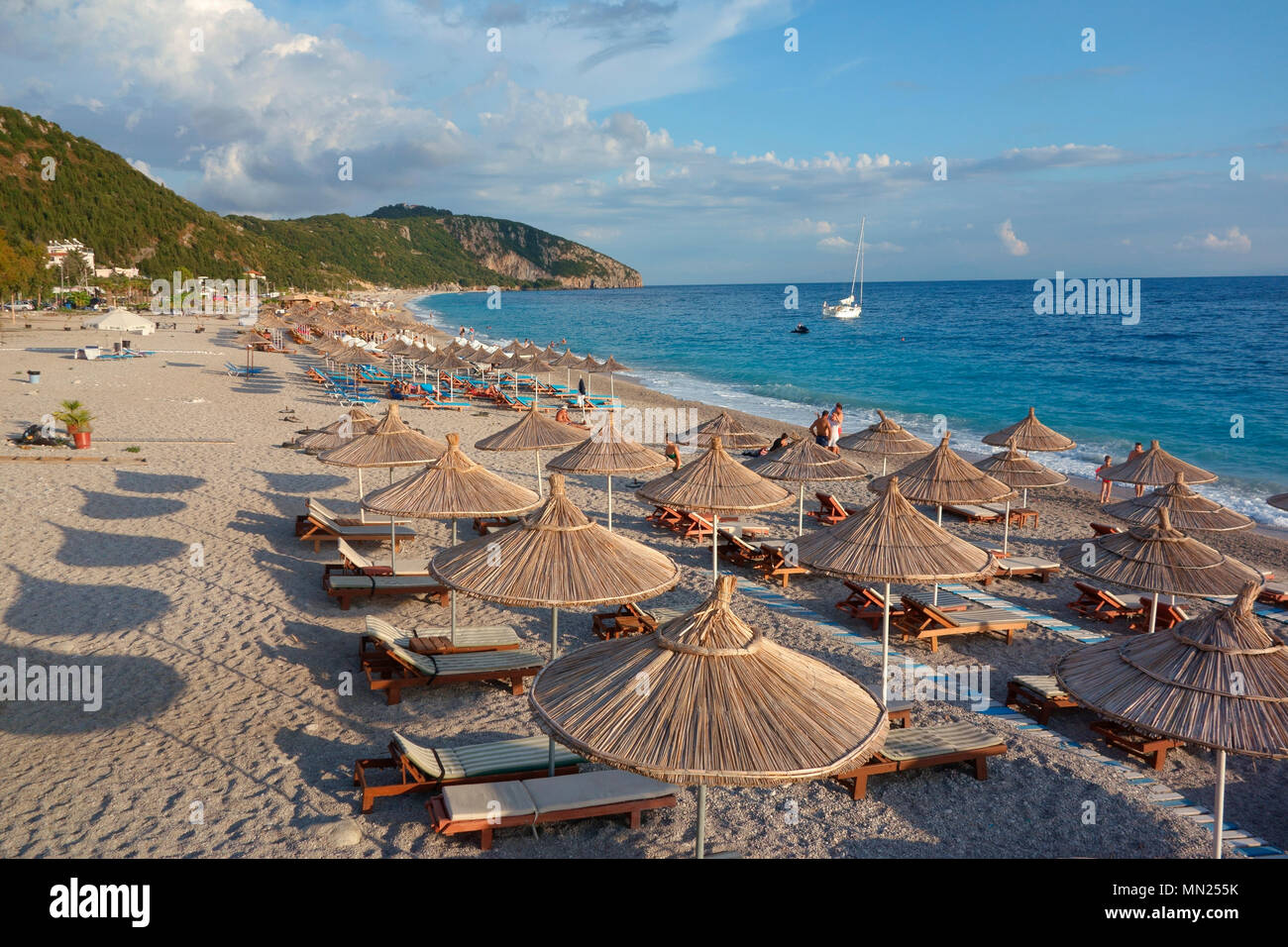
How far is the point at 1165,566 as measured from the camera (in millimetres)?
7555

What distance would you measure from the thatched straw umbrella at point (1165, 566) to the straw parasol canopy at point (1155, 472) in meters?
4.77

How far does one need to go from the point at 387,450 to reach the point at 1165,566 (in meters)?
8.67

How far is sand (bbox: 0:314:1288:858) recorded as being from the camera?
5.72 m

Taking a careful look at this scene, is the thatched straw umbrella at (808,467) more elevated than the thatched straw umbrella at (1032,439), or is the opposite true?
the thatched straw umbrella at (1032,439)

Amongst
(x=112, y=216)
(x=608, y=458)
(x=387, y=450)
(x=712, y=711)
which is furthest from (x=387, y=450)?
(x=112, y=216)

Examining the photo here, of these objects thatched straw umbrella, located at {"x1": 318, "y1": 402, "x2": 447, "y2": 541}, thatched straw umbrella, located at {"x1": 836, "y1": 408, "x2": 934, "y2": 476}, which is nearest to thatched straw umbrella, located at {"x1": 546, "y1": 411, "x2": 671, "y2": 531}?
thatched straw umbrella, located at {"x1": 318, "y1": 402, "x2": 447, "y2": 541}

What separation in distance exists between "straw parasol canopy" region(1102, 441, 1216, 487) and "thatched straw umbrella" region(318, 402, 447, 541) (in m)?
9.88

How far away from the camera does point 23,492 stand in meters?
13.4

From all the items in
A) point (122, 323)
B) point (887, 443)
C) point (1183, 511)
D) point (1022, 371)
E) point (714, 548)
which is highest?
point (122, 323)

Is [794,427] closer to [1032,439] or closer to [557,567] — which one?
[1032,439]

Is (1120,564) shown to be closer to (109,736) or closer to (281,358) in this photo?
(109,736)

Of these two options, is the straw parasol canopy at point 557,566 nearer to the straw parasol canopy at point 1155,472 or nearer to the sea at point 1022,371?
the straw parasol canopy at point 1155,472

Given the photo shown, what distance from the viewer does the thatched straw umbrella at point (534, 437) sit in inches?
518

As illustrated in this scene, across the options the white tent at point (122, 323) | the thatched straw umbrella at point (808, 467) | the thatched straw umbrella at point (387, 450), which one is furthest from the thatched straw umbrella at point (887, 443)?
the white tent at point (122, 323)
